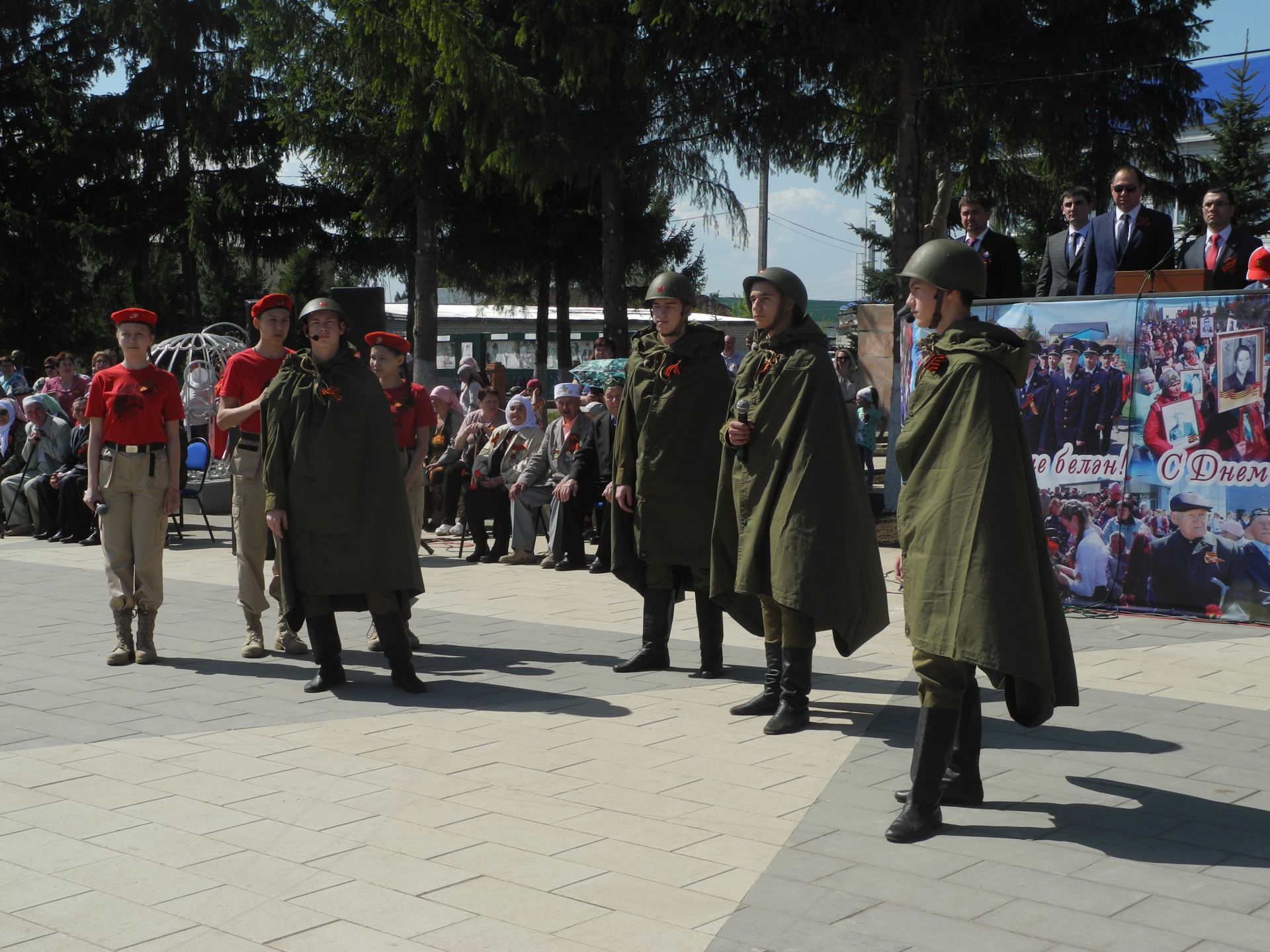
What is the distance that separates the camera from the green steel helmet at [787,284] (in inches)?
253

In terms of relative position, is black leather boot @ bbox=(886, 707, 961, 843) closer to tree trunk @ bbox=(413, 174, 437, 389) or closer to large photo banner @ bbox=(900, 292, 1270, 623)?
large photo banner @ bbox=(900, 292, 1270, 623)

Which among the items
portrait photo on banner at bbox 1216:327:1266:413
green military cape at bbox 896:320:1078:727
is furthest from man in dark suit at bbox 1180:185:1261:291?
green military cape at bbox 896:320:1078:727

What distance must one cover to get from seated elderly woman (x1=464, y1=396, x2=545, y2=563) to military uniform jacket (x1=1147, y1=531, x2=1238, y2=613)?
5918 millimetres

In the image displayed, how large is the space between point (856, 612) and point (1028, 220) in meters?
15.8

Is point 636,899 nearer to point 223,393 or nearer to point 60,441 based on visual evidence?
point 223,393

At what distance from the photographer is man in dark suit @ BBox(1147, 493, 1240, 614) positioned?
9.05 m

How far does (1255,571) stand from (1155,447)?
1.00m

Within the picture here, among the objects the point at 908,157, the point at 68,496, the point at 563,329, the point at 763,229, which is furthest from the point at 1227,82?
the point at 68,496

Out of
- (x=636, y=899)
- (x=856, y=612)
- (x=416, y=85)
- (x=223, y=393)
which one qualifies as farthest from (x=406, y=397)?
(x=416, y=85)

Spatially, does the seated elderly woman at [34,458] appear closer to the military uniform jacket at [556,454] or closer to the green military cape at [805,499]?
the military uniform jacket at [556,454]

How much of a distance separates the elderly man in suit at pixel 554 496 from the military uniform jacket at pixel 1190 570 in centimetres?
499

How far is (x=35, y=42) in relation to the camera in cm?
3519

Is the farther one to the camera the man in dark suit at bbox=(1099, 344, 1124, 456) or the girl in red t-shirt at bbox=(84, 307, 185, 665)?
the man in dark suit at bbox=(1099, 344, 1124, 456)

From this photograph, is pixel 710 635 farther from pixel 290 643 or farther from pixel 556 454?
pixel 556 454
